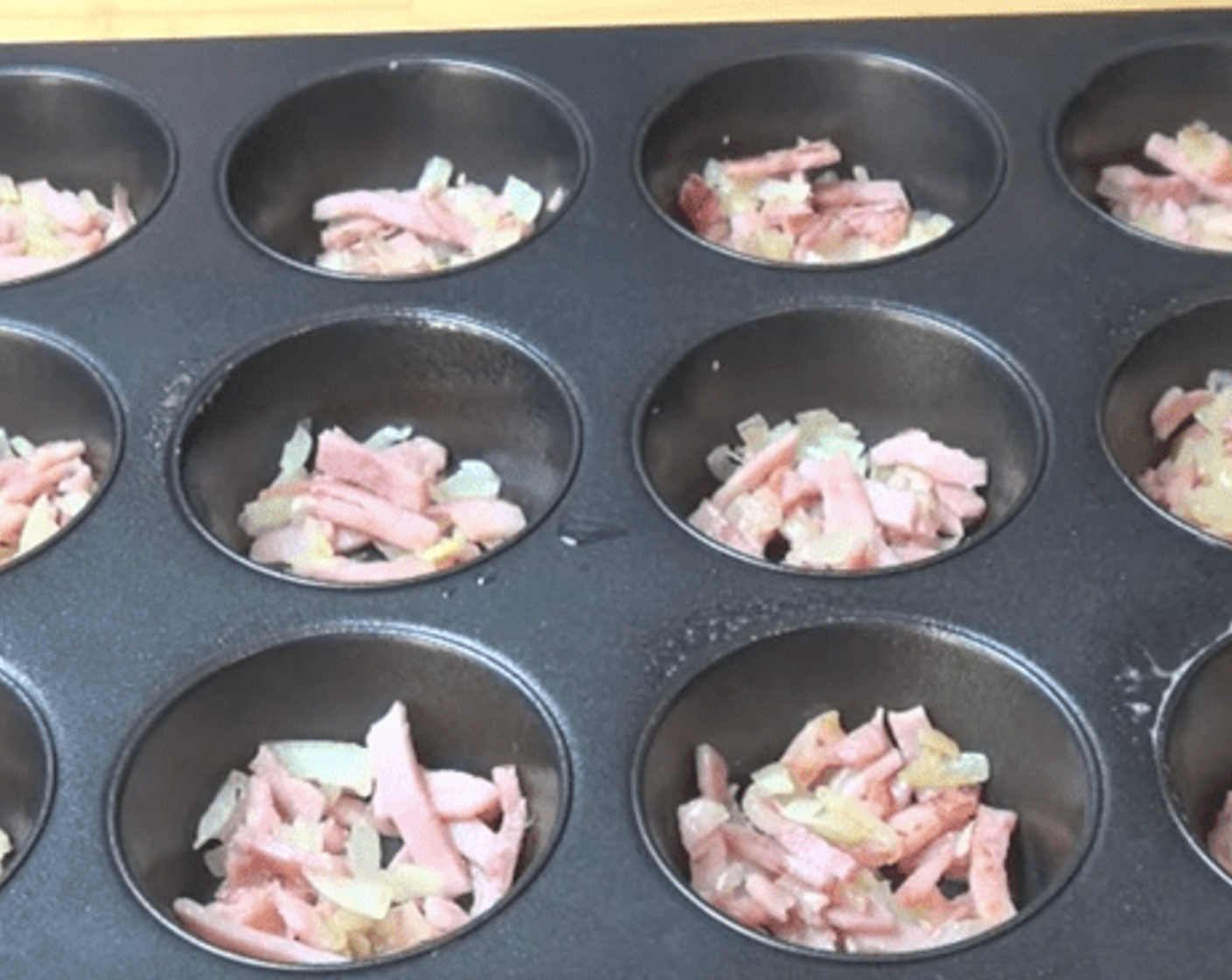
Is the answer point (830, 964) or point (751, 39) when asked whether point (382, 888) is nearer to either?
point (830, 964)

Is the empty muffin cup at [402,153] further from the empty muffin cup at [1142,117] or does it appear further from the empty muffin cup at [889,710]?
the empty muffin cup at [889,710]

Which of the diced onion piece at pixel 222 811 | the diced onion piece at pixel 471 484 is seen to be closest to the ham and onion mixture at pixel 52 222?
the diced onion piece at pixel 471 484

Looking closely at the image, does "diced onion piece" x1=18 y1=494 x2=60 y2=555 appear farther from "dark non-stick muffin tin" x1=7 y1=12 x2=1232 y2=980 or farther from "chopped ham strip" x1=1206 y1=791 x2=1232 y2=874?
"chopped ham strip" x1=1206 y1=791 x2=1232 y2=874

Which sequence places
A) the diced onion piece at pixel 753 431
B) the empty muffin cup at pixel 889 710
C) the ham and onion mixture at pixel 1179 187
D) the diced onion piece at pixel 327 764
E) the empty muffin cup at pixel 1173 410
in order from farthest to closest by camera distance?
the ham and onion mixture at pixel 1179 187, the diced onion piece at pixel 753 431, the empty muffin cup at pixel 1173 410, the diced onion piece at pixel 327 764, the empty muffin cup at pixel 889 710

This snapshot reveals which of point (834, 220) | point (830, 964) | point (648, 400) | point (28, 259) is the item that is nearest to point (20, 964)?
point (830, 964)

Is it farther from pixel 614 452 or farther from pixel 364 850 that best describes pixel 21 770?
pixel 614 452
